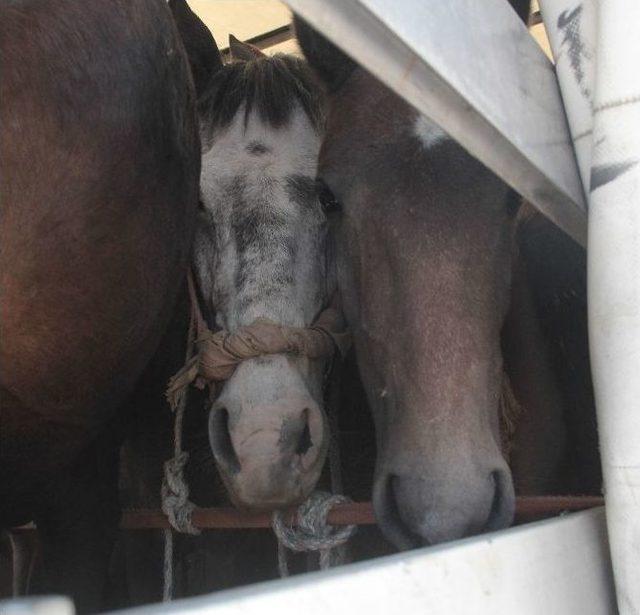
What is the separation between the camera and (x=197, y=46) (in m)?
2.05

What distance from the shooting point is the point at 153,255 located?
51.3 inches

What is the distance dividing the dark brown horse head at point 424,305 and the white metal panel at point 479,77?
0.36 metres

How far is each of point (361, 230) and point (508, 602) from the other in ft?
2.70

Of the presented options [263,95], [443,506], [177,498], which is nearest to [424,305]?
[443,506]

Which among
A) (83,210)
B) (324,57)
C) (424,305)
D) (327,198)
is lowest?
(424,305)

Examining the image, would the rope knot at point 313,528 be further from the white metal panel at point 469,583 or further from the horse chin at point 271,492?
the white metal panel at point 469,583

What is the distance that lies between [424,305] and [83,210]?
49 centimetres

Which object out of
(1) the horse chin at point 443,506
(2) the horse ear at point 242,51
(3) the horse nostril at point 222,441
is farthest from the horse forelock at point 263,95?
(1) the horse chin at point 443,506

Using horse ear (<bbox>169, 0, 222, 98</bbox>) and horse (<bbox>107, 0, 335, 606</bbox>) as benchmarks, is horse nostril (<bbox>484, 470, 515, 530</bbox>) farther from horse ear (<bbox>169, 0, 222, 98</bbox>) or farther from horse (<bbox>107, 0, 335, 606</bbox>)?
horse ear (<bbox>169, 0, 222, 98</bbox>)

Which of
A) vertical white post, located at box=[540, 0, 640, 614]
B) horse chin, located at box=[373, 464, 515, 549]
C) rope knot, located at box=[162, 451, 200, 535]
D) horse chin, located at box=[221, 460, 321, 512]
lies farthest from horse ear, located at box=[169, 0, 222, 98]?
vertical white post, located at box=[540, 0, 640, 614]

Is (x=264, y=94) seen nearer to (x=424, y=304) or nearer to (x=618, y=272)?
(x=424, y=304)

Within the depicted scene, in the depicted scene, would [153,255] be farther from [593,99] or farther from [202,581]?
[202,581]

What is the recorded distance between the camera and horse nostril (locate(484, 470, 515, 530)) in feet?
3.83

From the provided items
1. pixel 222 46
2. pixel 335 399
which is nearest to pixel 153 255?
pixel 335 399
